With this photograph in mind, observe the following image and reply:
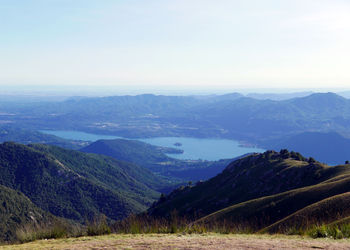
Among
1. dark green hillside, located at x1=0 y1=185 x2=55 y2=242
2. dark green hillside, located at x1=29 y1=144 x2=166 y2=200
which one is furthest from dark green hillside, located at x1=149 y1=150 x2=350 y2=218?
dark green hillside, located at x1=29 y1=144 x2=166 y2=200

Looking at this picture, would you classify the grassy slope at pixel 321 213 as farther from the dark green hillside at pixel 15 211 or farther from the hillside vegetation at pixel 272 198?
the dark green hillside at pixel 15 211

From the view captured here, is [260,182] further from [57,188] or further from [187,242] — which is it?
[57,188]

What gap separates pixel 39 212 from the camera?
301ft

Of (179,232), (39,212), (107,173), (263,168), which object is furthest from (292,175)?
(107,173)

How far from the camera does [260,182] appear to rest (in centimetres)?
5088

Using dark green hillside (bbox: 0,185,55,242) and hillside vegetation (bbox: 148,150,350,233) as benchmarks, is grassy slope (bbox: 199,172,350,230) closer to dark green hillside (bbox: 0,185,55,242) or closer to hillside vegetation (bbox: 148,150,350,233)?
hillside vegetation (bbox: 148,150,350,233)

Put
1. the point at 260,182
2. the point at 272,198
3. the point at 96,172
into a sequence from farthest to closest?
the point at 96,172
the point at 260,182
the point at 272,198

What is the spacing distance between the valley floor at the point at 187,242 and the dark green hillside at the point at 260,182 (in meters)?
32.8

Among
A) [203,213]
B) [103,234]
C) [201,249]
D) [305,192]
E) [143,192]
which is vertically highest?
[201,249]

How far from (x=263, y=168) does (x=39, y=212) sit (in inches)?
2790

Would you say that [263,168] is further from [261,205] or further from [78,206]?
[78,206]

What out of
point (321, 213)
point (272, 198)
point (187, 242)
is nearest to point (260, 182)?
point (272, 198)

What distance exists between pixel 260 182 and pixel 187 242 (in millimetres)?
42458

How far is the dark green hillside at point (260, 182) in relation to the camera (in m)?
44.2
